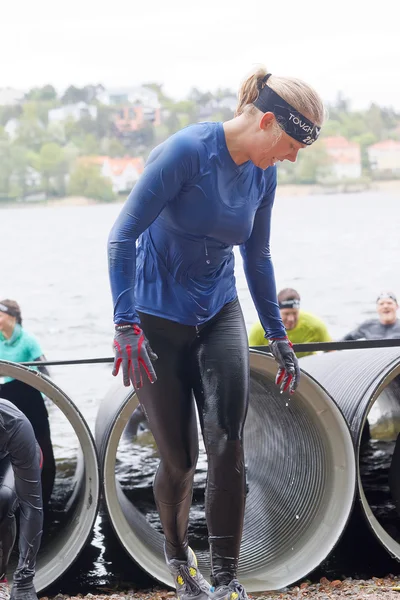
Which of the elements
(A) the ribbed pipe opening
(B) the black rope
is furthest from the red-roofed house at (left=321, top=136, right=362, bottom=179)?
(B) the black rope

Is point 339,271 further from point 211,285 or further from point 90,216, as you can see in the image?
point 211,285

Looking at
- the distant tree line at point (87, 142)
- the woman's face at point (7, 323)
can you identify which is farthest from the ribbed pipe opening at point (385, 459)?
the distant tree line at point (87, 142)

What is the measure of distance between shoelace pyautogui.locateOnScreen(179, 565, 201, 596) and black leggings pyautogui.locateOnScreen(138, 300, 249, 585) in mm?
177

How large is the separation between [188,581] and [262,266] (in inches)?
51.4

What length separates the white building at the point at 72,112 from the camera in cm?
4109

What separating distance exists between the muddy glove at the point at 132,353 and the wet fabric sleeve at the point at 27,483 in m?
1.24

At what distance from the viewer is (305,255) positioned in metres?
49.0

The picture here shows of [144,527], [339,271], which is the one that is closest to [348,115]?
[339,271]

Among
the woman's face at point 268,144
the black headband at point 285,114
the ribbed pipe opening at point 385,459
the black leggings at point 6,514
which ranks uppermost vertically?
the black headband at point 285,114

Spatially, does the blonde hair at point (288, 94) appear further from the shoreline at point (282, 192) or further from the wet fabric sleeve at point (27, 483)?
the shoreline at point (282, 192)

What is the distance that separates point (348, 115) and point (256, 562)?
36.5 meters

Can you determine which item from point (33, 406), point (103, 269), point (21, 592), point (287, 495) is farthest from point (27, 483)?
point (103, 269)

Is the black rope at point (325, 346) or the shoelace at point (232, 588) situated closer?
the shoelace at point (232, 588)

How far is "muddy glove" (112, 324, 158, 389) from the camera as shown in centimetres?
321
